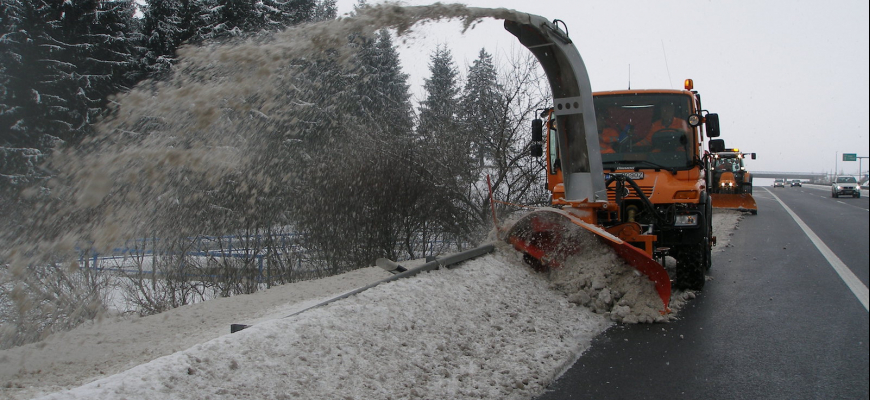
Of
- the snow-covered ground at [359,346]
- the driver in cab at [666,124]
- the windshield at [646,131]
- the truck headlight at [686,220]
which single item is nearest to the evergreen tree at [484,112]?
the windshield at [646,131]

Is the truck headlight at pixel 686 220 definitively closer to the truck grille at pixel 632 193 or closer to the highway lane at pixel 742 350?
the truck grille at pixel 632 193

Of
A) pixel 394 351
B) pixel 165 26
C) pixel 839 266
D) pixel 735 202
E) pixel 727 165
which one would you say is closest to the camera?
pixel 394 351

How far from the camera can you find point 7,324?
27.8 ft

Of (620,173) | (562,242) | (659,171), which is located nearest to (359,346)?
(562,242)

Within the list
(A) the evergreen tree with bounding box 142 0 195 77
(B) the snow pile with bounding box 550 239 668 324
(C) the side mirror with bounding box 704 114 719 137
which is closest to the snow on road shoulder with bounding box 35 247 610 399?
(B) the snow pile with bounding box 550 239 668 324

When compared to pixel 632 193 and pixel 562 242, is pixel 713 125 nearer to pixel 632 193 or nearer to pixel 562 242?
pixel 632 193

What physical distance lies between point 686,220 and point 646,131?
1360mm

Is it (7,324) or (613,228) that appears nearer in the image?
(613,228)

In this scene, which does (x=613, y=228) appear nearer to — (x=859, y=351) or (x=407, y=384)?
(x=859, y=351)

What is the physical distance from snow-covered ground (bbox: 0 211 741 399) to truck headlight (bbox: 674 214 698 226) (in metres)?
0.97

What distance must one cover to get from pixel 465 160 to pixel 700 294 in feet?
22.7

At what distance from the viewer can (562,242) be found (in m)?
7.09

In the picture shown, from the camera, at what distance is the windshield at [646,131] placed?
7.82 metres

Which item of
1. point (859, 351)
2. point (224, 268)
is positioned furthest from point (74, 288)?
point (859, 351)
